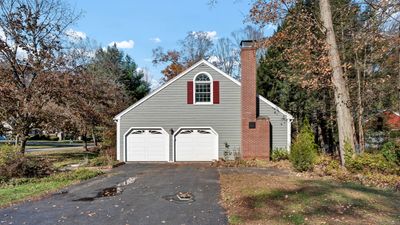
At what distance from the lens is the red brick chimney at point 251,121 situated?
1956 cm

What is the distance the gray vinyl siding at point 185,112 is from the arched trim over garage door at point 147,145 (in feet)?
0.80

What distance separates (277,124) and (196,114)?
15.3 feet

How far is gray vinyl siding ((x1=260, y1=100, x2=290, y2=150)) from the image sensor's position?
20.5m

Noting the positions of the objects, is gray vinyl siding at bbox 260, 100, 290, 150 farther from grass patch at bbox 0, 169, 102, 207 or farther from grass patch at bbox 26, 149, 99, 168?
grass patch at bbox 26, 149, 99, 168

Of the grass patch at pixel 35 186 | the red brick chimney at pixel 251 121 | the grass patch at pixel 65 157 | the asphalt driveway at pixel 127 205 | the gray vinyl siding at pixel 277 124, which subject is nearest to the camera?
the asphalt driveway at pixel 127 205

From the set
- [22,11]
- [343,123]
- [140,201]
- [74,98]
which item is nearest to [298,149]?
[343,123]

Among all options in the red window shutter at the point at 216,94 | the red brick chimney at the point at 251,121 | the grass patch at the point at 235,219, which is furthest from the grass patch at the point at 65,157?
the grass patch at the point at 235,219

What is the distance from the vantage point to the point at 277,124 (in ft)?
67.5

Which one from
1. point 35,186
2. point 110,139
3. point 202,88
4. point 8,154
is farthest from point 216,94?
point 35,186

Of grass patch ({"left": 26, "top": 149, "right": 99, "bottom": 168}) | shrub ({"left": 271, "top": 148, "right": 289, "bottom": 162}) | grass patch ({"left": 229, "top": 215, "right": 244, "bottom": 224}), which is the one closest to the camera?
grass patch ({"left": 229, "top": 215, "right": 244, "bottom": 224})

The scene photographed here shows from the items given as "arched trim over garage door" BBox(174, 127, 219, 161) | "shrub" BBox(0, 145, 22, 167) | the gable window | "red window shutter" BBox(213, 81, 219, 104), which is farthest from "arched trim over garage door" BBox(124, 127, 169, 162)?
"shrub" BBox(0, 145, 22, 167)

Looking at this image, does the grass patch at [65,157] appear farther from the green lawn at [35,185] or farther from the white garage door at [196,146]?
the white garage door at [196,146]

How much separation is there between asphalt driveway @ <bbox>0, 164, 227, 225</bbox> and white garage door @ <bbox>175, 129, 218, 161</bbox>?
757 centimetres

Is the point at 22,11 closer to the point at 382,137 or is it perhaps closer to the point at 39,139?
the point at 382,137
